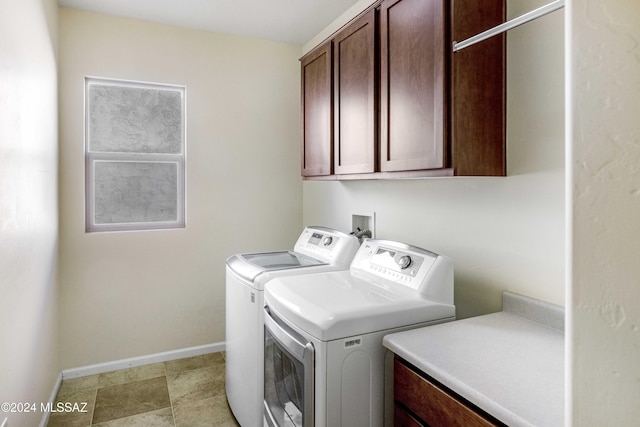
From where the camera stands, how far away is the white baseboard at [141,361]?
2.66 meters

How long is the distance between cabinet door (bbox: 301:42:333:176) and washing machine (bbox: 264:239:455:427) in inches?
31.6

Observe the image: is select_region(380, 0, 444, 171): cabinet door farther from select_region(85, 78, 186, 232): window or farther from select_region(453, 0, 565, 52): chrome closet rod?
select_region(85, 78, 186, 232): window

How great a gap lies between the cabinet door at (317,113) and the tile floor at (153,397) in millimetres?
1561

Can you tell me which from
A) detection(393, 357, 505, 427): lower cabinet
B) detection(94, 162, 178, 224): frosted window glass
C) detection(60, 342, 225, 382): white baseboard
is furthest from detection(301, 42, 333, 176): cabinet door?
detection(60, 342, 225, 382): white baseboard

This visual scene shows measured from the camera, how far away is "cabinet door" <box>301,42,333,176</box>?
89.4 inches

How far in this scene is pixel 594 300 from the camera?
465 mm

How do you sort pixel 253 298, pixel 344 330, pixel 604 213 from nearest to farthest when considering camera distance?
pixel 604 213 → pixel 344 330 → pixel 253 298

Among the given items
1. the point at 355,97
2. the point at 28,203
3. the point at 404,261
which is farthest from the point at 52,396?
the point at 355,97

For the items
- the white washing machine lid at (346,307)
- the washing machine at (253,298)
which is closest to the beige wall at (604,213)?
the white washing machine lid at (346,307)

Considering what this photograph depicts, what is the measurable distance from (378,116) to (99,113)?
2025mm

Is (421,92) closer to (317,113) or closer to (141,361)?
(317,113)

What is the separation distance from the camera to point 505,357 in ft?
3.80

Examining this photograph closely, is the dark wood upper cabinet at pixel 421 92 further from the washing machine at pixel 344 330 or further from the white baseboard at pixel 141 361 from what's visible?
the white baseboard at pixel 141 361

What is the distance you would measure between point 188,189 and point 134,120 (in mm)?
616
